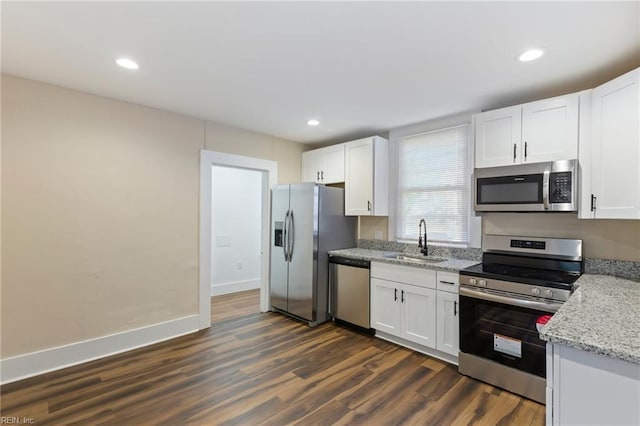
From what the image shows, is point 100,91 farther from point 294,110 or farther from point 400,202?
point 400,202

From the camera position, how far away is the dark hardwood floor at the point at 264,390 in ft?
6.70

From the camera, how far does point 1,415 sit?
2008mm

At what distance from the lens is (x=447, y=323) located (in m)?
2.78

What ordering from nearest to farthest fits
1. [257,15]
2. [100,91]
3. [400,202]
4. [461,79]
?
[257,15]
[461,79]
[100,91]
[400,202]

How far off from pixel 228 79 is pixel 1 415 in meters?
2.88

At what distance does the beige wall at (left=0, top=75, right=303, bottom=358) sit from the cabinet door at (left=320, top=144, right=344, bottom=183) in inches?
61.9

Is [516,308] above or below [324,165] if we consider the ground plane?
below

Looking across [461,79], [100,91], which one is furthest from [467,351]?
[100,91]

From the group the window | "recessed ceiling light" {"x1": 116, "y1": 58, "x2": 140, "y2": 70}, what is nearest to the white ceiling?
"recessed ceiling light" {"x1": 116, "y1": 58, "x2": 140, "y2": 70}

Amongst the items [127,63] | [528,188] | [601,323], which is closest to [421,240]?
[528,188]

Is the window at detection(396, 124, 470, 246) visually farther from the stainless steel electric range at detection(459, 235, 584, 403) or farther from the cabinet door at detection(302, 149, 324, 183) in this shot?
the cabinet door at detection(302, 149, 324, 183)

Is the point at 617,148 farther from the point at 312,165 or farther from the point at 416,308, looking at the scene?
the point at 312,165

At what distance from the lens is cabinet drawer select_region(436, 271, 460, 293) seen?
8.92ft

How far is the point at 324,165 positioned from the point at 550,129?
263 centimetres
